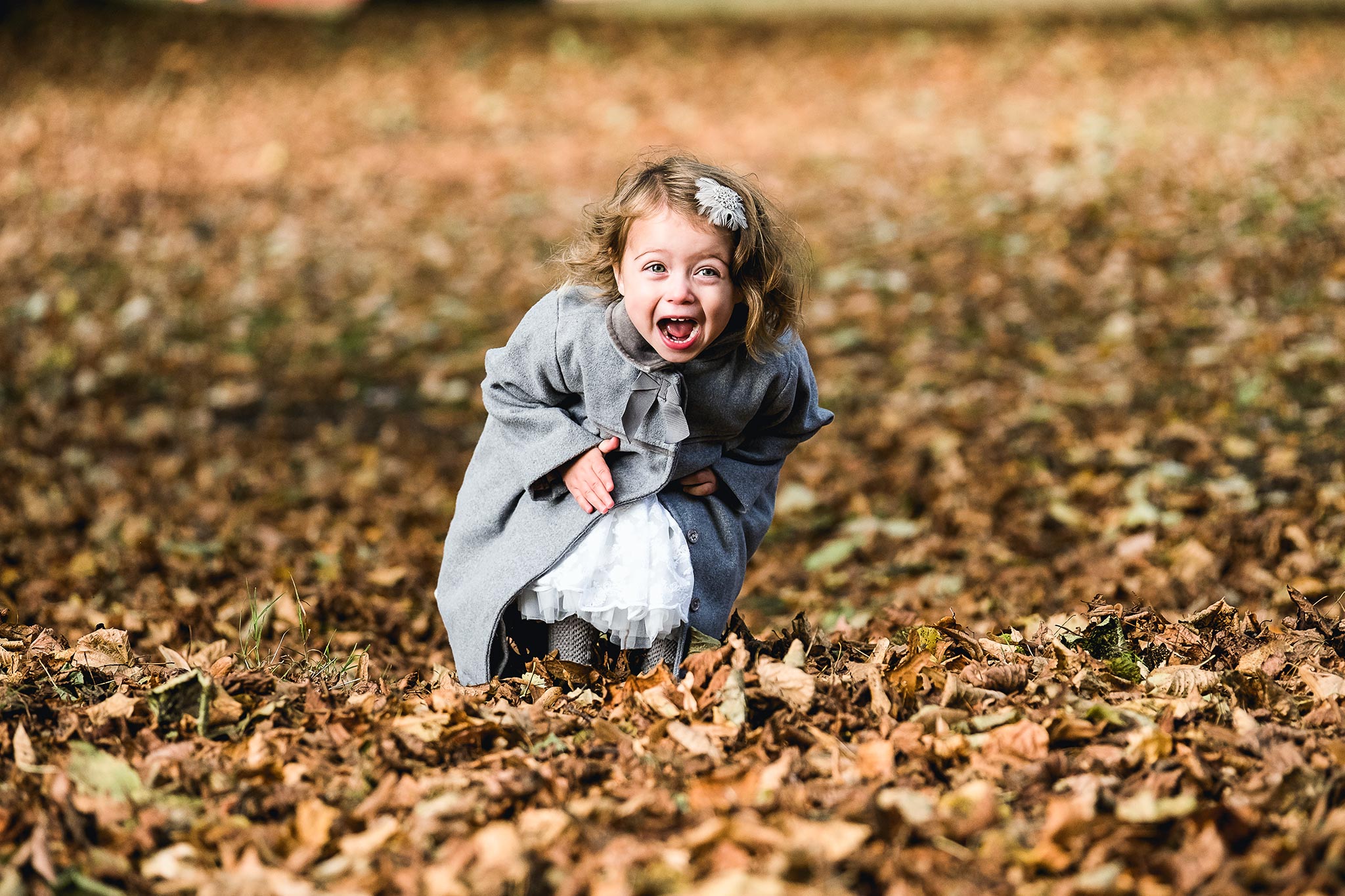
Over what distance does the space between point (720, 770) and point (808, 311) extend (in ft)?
17.3

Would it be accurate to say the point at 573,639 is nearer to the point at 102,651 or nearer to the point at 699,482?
the point at 699,482

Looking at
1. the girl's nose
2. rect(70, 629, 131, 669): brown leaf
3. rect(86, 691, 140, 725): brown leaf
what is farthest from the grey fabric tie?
rect(70, 629, 131, 669): brown leaf

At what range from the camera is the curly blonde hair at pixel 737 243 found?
2576mm

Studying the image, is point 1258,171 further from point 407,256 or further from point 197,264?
point 197,264

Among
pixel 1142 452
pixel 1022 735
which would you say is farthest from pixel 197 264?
pixel 1022 735

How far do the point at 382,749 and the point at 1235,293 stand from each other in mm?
5807

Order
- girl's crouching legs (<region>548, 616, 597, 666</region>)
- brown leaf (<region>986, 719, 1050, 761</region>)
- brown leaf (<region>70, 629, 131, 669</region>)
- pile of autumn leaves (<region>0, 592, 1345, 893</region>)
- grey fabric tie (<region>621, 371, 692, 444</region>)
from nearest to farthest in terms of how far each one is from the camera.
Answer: pile of autumn leaves (<region>0, 592, 1345, 893</region>)
brown leaf (<region>986, 719, 1050, 761</region>)
grey fabric tie (<region>621, 371, 692, 444</region>)
girl's crouching legs (<region>548, 616, 597, 666</region>)
brown leaf (<region>70, 629, 131, 669</region>)

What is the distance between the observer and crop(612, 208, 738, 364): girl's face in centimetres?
253

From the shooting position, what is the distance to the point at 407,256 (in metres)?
8.42

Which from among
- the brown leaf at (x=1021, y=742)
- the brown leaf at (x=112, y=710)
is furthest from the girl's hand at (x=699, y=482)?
the brown leaf at (x=112, y=710)

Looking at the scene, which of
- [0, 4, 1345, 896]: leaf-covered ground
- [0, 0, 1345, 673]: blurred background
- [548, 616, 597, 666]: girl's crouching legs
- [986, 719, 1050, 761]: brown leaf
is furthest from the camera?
[0, 0, 1345, 673]: blurred background

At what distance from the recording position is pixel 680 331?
2566 millimetres

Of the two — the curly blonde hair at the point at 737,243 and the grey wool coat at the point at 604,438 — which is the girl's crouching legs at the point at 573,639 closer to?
the grey wool coat at the point at 604,438

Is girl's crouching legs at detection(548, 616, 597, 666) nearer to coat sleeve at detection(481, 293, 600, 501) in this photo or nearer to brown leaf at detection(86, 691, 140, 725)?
coat sleeve at detection(481, 293, 600, 501)
